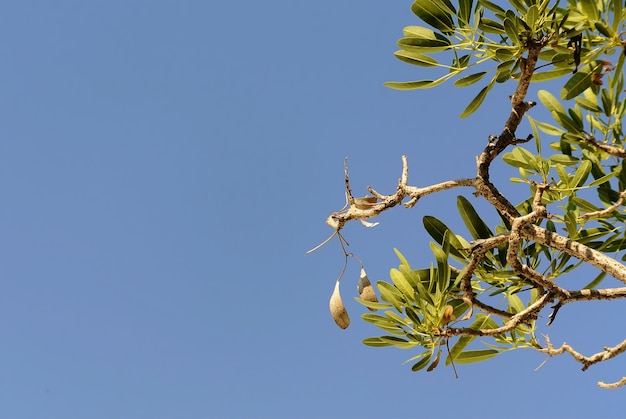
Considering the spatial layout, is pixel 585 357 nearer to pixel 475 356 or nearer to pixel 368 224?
pixel 475 356

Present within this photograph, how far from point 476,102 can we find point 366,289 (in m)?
0.70

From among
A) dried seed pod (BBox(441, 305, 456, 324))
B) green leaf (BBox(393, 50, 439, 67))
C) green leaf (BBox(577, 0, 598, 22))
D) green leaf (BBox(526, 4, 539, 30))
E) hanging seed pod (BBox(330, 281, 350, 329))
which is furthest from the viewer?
green leaf (BBox(393, 50, 439, 67))

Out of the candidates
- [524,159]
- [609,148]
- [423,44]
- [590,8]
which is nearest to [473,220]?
[524,159]

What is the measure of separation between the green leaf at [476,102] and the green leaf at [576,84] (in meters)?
0.32

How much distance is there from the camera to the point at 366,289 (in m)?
2.06

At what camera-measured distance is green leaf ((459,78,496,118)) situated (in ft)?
7.01

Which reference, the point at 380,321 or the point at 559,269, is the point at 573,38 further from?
the point at 380,321

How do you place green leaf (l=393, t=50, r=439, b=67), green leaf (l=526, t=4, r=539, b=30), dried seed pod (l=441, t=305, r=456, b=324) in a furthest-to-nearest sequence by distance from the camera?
1. green leaf (l=393, t=50, r=439, b=67)
2. dried seed pod (l=441, t=305, r=456, b=324)
3. green leaf (l=526, t=4, r=539, b=30)

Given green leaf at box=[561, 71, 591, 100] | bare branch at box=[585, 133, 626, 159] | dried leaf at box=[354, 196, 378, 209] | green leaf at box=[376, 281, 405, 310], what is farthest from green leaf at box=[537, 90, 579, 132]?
green leaf at box=[376, 281, 405, 310]

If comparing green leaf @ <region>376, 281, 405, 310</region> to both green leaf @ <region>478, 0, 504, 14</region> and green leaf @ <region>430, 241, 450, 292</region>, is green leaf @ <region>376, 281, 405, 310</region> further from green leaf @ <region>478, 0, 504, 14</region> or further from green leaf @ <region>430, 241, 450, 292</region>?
green leaf @ <region>478, 0, 504, 14</region>

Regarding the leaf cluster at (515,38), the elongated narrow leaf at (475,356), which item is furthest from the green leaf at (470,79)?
the elongated narrow leaf at (475,356)

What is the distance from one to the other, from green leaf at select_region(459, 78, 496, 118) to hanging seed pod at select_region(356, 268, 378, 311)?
0.62 metres

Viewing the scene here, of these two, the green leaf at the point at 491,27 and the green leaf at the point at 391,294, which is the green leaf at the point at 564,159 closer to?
the green leaf at the point at 491,27

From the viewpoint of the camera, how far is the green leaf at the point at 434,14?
6.70ft
